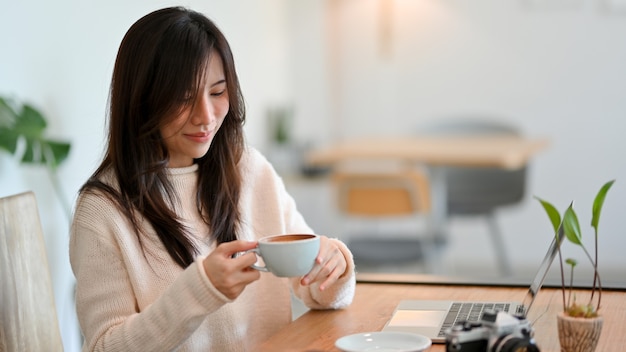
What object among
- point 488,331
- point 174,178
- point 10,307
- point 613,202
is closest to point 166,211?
point 174,178

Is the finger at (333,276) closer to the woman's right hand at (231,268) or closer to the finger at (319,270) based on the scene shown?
the finger at (319,270)

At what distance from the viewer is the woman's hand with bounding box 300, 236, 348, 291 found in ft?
4.12

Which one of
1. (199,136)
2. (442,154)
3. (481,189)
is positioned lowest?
(481,189)

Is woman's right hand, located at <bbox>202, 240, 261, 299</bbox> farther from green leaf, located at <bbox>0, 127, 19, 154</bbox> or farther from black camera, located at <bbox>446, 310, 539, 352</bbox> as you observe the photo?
green leaf, located at <bbox>0, 127, 19, 154</bbox>

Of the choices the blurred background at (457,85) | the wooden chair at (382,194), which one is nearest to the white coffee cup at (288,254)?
the wooden chair at (382,194)

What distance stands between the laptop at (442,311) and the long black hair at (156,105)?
342 mm

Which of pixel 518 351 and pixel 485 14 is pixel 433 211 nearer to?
pixel 485 14

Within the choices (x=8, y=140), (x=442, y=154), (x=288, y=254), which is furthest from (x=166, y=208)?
(x=442, y=154)

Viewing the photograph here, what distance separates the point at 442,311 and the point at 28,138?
4.65 ft

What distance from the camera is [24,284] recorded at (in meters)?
1.32

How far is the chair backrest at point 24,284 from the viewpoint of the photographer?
127 centimetres

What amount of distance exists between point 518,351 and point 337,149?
317 cm

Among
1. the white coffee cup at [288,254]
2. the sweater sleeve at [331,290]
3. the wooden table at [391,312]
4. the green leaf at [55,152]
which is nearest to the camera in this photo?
the white coffee cup at [288,254]

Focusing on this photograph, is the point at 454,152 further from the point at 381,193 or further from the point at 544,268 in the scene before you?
the point at 544,268
